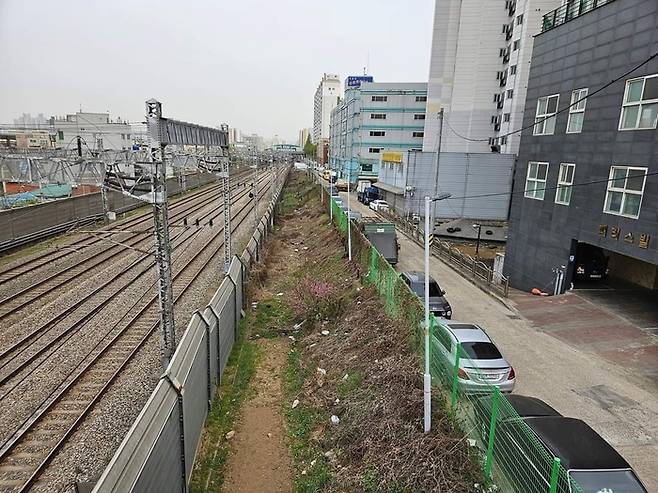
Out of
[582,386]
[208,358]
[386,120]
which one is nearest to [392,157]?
[386,120]

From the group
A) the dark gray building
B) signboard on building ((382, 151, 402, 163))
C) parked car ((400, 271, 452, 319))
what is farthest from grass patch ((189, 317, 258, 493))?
signboard on building ((382, 151, 402, 163))

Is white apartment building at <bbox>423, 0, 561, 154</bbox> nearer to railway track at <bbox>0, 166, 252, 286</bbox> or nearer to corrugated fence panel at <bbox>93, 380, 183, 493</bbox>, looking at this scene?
railway track at <bbox>0, 166, 252, 286</bbox>

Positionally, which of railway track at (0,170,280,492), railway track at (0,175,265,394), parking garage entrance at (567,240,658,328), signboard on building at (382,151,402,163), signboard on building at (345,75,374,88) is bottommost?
railway track at (0,170,280,492)

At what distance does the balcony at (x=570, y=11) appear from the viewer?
703 inches

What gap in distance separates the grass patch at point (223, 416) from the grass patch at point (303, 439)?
4.26 ft

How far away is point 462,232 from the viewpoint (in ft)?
132

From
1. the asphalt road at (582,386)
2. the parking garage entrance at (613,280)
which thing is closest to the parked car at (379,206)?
the parking garage entrance at (613,280)

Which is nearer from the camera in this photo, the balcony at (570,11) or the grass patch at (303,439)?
the grass patch at (303,439)

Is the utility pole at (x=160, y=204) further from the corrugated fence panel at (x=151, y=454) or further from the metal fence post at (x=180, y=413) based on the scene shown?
the corrugated fence panel at (x=151, y=454)

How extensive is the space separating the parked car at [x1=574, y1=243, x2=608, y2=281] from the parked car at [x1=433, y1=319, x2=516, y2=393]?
1137cm

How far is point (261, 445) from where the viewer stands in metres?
9.91

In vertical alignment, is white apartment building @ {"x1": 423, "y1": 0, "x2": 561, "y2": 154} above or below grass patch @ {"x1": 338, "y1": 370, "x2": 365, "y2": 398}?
above

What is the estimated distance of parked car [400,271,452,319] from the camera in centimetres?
1497

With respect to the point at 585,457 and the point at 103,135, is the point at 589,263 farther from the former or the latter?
the point at 103,135
